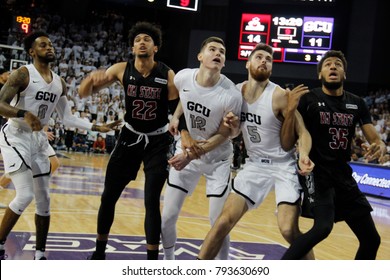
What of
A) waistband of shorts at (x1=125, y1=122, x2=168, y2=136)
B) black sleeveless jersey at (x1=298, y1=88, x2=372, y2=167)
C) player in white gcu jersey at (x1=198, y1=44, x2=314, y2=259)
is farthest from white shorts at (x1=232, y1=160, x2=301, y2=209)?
waistband of shorts at (x1=125, y1=122, x2=168, y2=136)

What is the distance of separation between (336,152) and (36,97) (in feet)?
9.64

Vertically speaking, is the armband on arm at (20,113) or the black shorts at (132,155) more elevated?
the armband on arm at (20,113)

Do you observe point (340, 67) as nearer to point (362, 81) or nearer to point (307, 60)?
point (307, 60)

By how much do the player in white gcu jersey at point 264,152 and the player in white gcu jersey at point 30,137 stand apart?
1567 mm

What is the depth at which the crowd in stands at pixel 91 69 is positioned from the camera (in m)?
19.7

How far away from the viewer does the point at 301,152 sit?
175 inches

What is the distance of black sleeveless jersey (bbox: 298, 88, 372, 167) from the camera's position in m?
4.66

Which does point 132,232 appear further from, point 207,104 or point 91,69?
point 91,69

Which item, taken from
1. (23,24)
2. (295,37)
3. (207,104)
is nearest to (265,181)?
(207,104)

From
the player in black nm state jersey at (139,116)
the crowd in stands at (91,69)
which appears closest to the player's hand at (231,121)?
the player in black nm state jersey at (139,116)

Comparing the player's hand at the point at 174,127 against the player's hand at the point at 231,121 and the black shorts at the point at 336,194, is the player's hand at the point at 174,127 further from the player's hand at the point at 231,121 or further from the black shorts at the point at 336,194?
the black shorts at the point at 336,194

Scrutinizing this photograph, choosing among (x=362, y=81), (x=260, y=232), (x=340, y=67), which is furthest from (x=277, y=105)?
(x=362, y=81)
